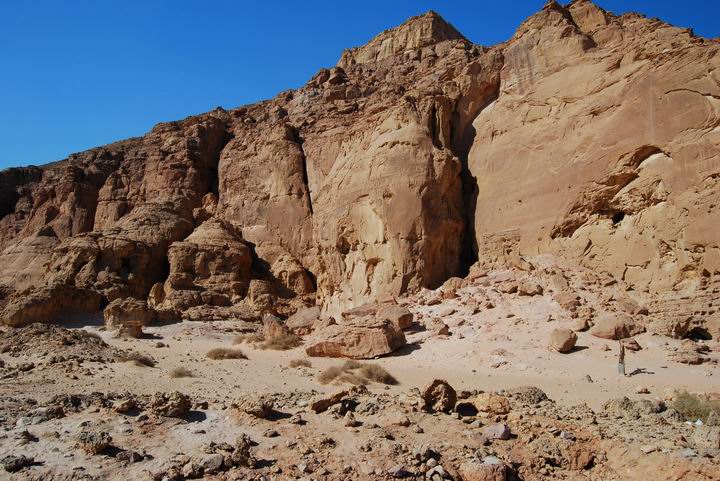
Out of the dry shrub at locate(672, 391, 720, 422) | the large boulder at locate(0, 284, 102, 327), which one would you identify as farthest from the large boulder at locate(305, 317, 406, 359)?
the large boulder at locate(0, 284, 102, 327)

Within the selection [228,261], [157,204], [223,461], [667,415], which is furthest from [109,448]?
[157,204]

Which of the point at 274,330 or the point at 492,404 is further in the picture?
the point at 274,330

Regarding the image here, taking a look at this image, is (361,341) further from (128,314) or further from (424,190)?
(128,314)

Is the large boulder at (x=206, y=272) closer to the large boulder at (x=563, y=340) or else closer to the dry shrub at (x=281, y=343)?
the dry shrub at (x=281, y=343)

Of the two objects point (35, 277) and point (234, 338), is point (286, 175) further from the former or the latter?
point (35, 277)

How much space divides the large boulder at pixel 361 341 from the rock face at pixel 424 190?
18.0 ft

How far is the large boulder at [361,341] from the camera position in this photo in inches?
620

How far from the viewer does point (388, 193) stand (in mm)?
23281

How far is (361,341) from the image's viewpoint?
52.3ft

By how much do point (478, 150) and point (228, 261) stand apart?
574 inches

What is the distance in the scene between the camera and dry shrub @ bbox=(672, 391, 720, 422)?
812 cm

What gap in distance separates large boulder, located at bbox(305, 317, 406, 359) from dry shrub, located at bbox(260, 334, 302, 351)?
199cm

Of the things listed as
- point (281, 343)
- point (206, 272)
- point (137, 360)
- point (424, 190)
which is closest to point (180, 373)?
point (137, 360)

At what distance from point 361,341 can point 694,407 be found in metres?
9.33
